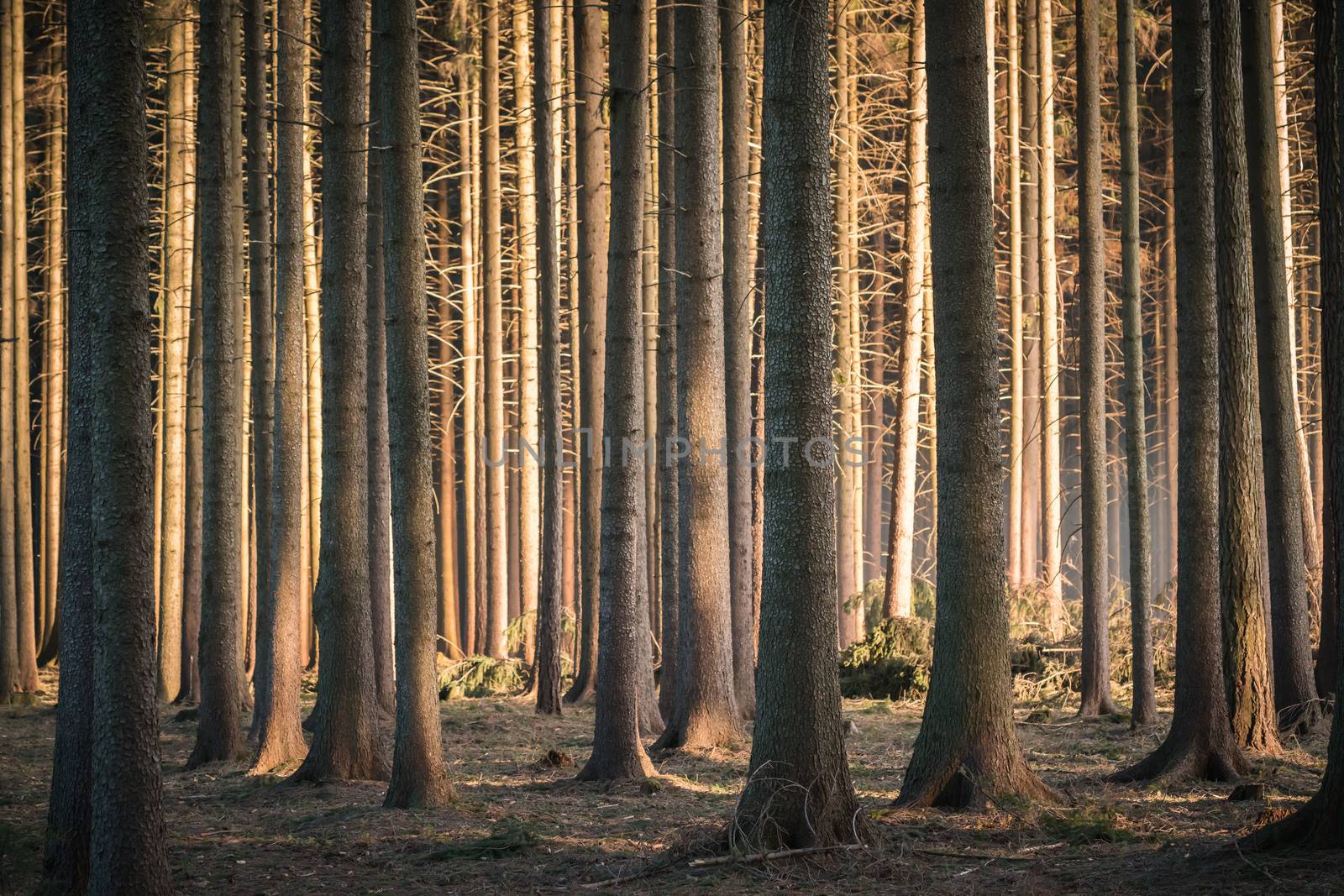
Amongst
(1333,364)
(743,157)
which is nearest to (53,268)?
(743,157)

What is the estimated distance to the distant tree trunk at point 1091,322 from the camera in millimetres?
13438

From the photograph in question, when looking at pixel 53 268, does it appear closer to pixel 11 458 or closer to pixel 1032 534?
pixel 11 458

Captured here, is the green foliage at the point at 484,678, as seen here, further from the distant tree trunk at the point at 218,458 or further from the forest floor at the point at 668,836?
the distant tree trunk at the point at 218,458

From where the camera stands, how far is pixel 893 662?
17594mm

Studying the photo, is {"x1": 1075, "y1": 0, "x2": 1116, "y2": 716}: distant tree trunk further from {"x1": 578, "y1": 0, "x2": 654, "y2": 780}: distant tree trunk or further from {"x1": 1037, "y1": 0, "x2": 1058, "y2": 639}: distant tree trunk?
{"x1": 578, "y1": 0, "x2": 654, "y2": 780}: distant tree trunk

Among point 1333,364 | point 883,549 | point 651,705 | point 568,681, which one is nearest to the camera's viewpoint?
point 1333,364

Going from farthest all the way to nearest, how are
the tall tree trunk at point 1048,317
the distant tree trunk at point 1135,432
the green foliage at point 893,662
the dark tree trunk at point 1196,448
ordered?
1. the tall tree trunk at point 1048,317
2. the green foliage at point 893,662
3. the distant tree trunk at point 1135,432
4. the dark tree trunk at point 1196,448

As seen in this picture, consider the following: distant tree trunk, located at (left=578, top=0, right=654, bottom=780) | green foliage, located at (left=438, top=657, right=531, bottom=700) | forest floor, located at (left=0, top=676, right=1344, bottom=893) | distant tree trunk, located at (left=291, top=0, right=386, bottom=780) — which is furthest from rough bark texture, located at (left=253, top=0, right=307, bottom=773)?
green foliage, located at (left=438, top=657, right=531, bottom=700)

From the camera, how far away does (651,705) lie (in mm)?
13797

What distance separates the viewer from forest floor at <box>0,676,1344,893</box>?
6.59m

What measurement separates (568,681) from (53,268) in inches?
468

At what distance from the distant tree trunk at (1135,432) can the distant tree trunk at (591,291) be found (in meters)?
5.98

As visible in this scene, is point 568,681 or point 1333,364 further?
point 568,681

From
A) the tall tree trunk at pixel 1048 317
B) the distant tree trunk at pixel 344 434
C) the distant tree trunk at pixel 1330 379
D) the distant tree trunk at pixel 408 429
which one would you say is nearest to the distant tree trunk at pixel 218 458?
the distant tree trunk at pixel 344 434
